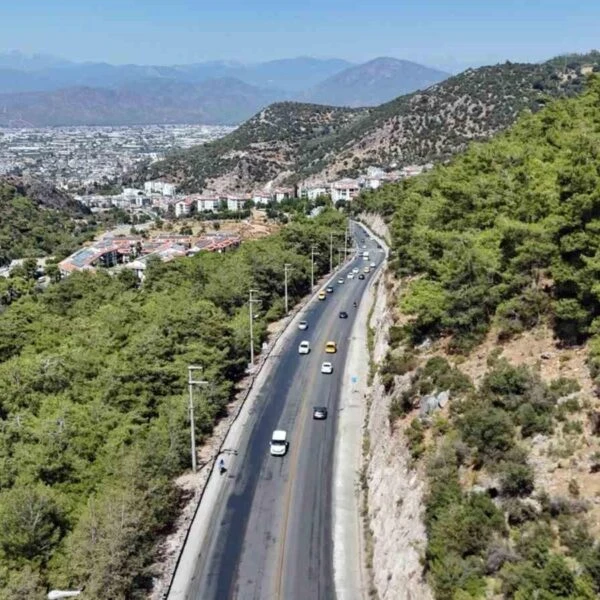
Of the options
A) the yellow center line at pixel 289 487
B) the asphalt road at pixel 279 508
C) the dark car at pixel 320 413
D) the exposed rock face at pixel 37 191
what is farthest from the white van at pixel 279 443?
the exposed rock face at pixel 37 191

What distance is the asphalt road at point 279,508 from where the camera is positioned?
29.8 metres

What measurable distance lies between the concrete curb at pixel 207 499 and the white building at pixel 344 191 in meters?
109

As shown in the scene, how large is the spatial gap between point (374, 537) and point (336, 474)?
7.65m

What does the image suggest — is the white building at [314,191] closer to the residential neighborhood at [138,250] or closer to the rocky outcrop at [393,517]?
the residential neighborhood at [138,250]

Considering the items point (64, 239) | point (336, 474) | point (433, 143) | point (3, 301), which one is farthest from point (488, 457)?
point (433, 143)

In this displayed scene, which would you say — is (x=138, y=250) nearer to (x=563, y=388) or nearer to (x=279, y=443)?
(x=279, y=443)

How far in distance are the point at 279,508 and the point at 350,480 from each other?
496cm

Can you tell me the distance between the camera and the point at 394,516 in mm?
30391

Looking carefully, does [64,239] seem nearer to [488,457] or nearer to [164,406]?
[164,406]

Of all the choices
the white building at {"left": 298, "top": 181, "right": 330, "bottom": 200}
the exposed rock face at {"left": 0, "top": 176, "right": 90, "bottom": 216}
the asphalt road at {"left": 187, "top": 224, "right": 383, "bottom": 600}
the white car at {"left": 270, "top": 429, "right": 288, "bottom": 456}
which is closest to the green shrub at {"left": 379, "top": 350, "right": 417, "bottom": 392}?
the asphalt road at {"left": 187, "top": 224, "right": 383, "bottom": 600}

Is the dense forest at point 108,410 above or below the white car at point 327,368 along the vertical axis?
above

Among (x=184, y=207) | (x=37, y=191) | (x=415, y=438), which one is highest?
(x=415, y=438)

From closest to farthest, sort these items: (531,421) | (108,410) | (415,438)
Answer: (531,421), (415,438), (108,410)

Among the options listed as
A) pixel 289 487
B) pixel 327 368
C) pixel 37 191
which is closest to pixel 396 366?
pixel 289 487
